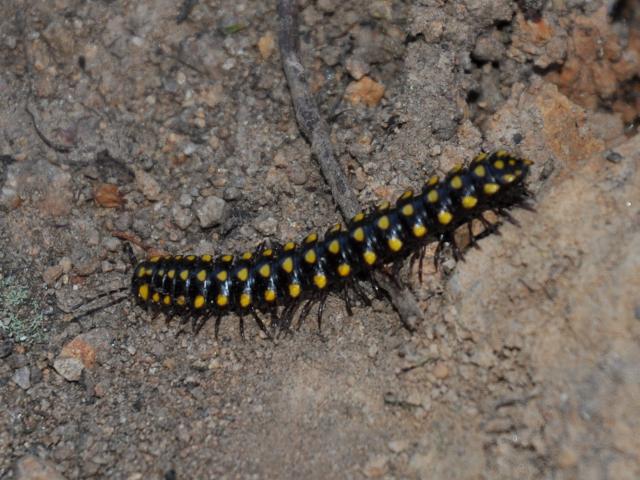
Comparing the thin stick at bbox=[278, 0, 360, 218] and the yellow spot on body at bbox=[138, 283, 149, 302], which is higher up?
the thin stick at bbox=[278, 0, 360, 218]

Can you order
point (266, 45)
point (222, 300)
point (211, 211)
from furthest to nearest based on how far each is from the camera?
1. point (266, 45)
2. point (211, 211)
3. point (222, 300)

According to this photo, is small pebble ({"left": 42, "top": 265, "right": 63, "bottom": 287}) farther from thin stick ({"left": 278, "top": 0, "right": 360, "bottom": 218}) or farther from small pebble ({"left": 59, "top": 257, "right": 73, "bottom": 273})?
thin stick ({"left": 278, "top": 0, "right": 360, "bottom": 218})

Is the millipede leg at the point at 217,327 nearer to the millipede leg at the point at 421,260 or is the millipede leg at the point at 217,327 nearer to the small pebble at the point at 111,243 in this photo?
the small pebble at the point at 111,243

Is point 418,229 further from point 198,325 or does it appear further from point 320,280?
point 198,325

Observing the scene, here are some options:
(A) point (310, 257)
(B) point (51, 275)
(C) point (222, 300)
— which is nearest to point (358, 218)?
(A) point (310, 257)

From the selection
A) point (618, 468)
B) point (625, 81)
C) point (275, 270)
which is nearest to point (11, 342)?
point (275, 270)

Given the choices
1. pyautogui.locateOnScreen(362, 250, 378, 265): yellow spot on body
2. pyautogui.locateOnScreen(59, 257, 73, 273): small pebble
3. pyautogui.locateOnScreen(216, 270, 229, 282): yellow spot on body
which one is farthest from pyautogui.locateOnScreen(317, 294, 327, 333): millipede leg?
pyautogui.locateOnScreen(59, 257, 73, 273): small pebble
